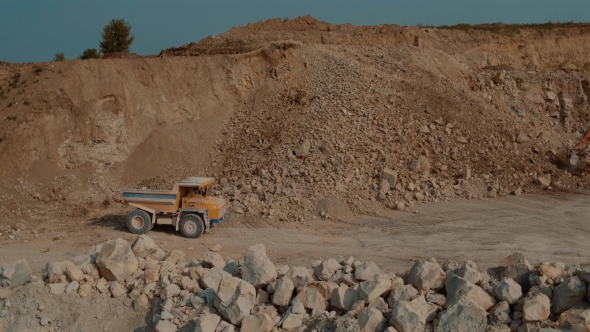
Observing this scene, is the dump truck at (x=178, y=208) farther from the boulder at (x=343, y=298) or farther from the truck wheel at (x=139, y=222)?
the boulder at (x=343, y=298)

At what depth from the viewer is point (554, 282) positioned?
750 cm

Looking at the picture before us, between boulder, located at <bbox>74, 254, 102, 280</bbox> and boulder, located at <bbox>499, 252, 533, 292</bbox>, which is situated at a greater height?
boulder, located at <bbox>499, 252, 533, 292</bbox>

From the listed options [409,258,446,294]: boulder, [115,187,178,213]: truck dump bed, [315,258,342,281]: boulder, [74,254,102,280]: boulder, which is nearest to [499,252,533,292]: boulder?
[409,258,446,294]: boulder

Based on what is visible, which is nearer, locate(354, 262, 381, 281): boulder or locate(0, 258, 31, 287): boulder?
locate(354, 262, 381, 281): boulder

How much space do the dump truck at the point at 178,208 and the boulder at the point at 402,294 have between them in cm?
691

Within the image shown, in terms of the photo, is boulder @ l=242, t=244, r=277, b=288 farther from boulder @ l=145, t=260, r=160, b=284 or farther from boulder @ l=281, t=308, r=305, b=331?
boulder @ l=145, t=260, r=160, b=284

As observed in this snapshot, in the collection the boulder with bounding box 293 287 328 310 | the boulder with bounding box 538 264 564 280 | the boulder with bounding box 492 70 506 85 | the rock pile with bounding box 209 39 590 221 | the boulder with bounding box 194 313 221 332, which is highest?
the boulder with bounding box 492 70 506 85

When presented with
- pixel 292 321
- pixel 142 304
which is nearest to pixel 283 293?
pixel 292 321

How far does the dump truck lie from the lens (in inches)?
539

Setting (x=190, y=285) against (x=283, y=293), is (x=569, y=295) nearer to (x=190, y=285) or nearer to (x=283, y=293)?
(x=283, y=293)

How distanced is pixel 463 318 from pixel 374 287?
4.17ft

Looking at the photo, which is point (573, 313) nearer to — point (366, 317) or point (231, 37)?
point (366, 317)

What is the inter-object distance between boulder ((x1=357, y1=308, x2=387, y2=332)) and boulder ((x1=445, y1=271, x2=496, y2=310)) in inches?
38.3

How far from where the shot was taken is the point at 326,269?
855 cm
